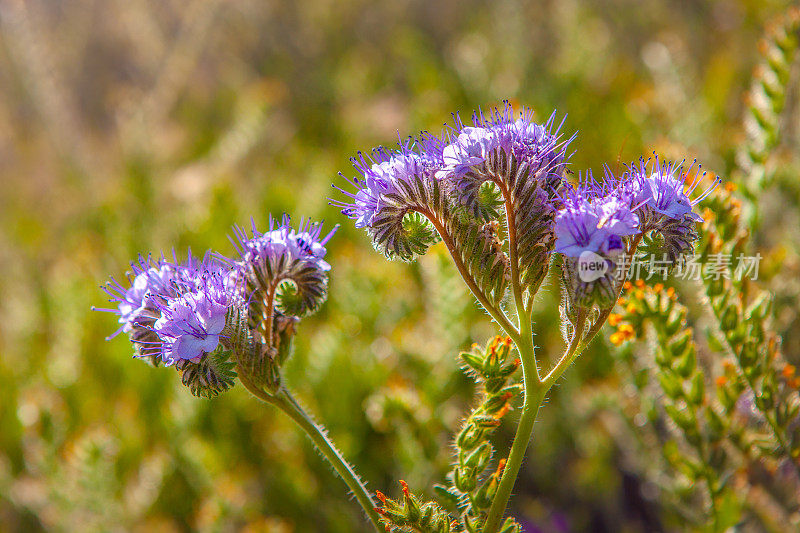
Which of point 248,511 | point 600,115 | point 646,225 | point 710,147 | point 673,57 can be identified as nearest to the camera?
point 646,225

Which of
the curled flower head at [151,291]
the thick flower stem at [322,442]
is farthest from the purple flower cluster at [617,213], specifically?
the curled flower head at [151,291]

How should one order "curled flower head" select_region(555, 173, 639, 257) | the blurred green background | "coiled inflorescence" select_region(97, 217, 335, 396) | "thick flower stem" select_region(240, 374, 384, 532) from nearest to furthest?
"curled flower head" select_region(555, 173, 639, 257) → "coiled inflorescence" select_region(97, 217, 335, 396) → "thick flower stem" select_region(240, 374, 384, 532) → the blurred green background

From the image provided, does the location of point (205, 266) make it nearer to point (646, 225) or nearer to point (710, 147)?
point (646, 225)

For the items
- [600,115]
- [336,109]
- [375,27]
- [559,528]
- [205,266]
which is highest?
[375,27]

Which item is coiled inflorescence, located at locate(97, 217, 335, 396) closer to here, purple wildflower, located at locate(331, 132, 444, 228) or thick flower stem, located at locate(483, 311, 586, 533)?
purple wildflower, located at locate(331, 132, 444, 228)

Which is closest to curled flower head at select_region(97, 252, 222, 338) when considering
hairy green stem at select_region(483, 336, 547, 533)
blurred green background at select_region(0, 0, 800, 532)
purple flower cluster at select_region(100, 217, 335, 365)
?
purple flower cluster at select_region(100, 217, 335, 365)

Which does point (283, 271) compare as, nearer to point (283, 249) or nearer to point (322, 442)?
point (283, 249)

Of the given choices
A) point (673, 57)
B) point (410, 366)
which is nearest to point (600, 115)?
point (673, 57)
